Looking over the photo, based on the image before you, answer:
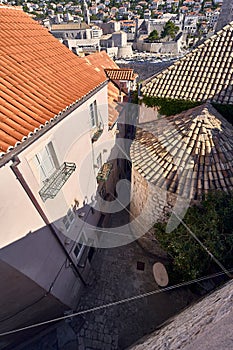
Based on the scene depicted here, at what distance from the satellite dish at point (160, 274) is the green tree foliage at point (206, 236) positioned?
2.16 m

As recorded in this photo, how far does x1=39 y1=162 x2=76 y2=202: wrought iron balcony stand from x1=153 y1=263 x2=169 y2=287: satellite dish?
781 centimetres

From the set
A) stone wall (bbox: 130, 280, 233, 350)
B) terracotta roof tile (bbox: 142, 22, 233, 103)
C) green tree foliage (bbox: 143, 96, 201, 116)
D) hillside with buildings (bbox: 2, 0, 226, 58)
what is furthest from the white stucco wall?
hillside with buildings (bbox: 2, 0, 226, 58)

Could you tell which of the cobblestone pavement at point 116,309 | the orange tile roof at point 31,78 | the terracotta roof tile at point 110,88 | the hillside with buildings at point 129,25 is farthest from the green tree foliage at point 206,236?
the hillside with buildings at point 129,25

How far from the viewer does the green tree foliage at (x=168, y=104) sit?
10.4 meters

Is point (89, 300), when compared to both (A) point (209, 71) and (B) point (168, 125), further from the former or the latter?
A: (A) point (209, 71)

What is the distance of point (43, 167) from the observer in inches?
222

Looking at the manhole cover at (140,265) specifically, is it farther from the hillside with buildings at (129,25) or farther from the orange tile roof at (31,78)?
the hillside with buildings at (129,25)

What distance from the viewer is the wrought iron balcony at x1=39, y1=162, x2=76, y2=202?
5383mm

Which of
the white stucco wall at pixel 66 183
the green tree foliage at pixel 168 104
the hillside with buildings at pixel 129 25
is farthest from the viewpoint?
the hillside with buildings at pixel 129 25

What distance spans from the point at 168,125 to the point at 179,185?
3.42 meters

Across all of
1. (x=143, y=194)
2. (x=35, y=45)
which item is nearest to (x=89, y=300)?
(x=143, y=194)

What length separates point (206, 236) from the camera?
7.57 metres

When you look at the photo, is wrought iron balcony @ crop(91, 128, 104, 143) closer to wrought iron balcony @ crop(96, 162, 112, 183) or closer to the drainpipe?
wrought iron balcony @ crop(96, 162, 112, 183)

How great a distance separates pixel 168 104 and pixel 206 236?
23.6ft
